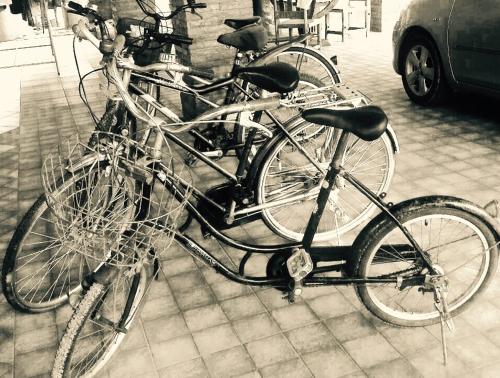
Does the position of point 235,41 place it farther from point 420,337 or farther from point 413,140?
point 420,337

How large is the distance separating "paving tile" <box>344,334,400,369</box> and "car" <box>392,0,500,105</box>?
339cm

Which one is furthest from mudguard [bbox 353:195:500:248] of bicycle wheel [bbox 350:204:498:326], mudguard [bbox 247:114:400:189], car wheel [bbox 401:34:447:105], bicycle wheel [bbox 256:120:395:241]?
car wheel [bbox 401:34:447:105]

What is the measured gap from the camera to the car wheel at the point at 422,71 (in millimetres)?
5911

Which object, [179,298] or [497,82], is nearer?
[179,298]

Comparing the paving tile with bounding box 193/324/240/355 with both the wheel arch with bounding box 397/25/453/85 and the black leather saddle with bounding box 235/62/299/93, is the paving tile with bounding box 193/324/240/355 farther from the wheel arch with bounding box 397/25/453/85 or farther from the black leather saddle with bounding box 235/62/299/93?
the wheel arch with bounding box 397/25/453/85

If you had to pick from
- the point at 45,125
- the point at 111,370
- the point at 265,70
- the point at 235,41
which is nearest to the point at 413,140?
the point at 235,41

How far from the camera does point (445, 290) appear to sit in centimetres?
255

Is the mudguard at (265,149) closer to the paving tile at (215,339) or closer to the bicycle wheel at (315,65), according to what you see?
the paving tile at (215,339)

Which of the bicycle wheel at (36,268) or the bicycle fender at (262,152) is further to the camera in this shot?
the bicycle fender at (262,152)

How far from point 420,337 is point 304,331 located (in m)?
0.60

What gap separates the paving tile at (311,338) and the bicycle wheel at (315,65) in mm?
2648

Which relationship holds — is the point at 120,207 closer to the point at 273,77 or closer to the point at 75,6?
the point at 273,77

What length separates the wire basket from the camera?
1.98 m

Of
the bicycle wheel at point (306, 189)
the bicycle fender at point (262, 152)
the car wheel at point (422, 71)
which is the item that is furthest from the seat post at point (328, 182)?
the car wheel at point (422, 71)
